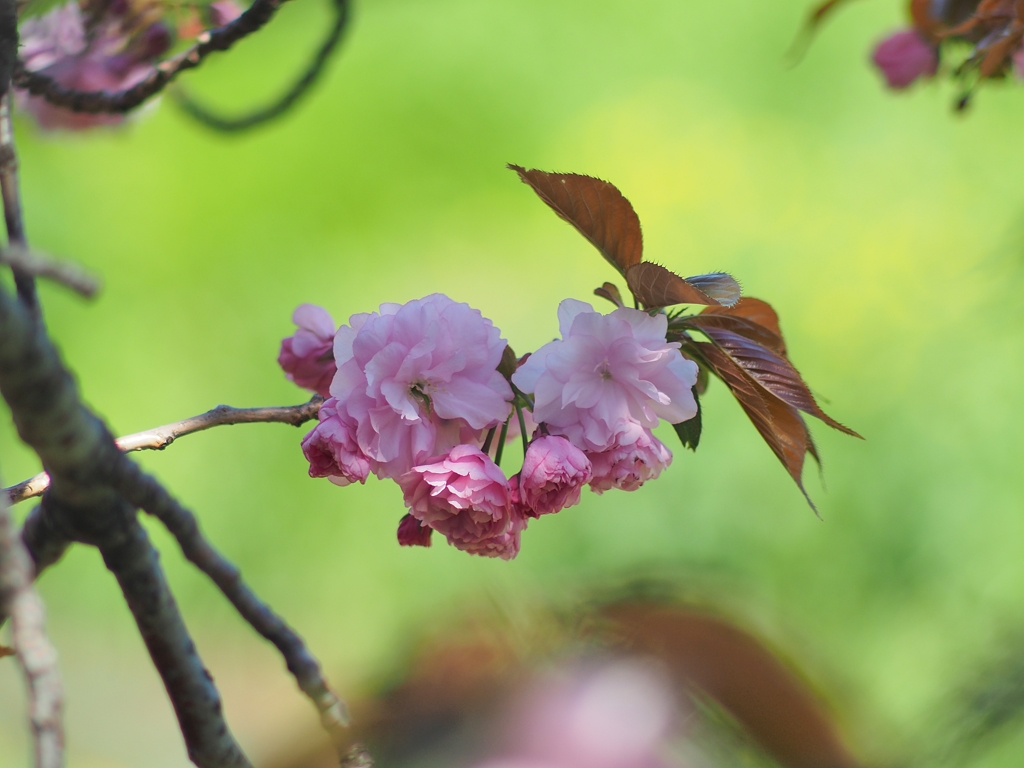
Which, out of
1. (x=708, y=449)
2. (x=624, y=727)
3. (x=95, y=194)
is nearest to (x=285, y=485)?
(x=708, y=449)

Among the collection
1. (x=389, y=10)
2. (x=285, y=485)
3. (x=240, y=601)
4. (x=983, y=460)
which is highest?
(x=389, y=10)

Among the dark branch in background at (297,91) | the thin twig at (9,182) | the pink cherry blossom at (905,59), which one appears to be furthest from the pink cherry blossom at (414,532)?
the pink cherry blossom at (905,59)

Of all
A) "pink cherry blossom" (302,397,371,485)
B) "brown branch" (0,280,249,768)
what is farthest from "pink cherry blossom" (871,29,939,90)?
"brown branch" (0,280,249,768)

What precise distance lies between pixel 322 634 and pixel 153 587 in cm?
127

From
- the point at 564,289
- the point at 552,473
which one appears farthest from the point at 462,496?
the point at 564,289

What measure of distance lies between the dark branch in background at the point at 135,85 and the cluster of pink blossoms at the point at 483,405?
10.8 inches

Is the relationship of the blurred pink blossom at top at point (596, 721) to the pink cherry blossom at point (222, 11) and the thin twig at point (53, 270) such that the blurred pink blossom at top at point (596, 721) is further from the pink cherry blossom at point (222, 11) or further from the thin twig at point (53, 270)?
the pink cherry blossom at point (222, 11)

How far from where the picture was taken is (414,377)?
395 mm

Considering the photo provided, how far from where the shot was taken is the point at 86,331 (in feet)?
6.51

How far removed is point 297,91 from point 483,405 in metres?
0.51

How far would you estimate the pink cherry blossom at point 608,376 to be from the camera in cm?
39

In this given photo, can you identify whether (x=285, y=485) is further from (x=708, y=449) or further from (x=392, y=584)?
(x=708, y=449)

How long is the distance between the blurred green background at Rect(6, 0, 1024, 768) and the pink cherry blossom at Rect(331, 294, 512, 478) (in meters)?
0.74

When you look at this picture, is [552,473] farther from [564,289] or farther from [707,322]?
[564,289]
